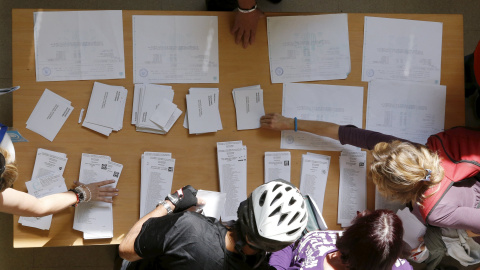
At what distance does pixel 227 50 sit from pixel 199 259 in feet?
3.16

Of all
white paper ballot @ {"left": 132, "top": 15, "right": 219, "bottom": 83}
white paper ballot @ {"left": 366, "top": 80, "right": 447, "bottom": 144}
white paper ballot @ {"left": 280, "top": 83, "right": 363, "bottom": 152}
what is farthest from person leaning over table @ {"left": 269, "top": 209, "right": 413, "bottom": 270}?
white paper ballot @ {"left": 132, "top": 15, "right": 219, "bottom": 83}

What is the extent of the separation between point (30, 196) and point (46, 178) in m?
0.17

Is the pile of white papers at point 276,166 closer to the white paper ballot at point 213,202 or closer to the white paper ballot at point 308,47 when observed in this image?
the white paper ballot at point 213,202

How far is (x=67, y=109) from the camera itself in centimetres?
164

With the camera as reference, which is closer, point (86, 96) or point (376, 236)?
point (376, 236)

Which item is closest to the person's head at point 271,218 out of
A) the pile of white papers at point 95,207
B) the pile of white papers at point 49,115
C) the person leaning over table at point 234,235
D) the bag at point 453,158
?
the person leaning over table at point 234,235

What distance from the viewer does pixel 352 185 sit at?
1.76m

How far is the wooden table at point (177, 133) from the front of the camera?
1628mm

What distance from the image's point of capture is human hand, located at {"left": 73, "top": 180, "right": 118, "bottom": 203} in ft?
5.22

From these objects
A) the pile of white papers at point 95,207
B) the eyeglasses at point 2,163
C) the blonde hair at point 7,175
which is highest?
the eyeglasses at point 2,163

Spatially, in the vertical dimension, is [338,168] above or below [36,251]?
above

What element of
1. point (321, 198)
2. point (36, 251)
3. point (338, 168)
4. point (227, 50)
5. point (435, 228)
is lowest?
point (36, 251)

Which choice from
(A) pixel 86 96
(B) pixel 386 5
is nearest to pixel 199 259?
(A) pixel 86 96

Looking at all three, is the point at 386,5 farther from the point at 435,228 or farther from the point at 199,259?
the point at 199,259
